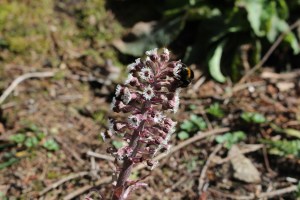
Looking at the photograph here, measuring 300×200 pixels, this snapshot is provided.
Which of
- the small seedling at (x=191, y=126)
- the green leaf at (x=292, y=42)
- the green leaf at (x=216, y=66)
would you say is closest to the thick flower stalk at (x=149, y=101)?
the small seedling at (x=191, y=126)

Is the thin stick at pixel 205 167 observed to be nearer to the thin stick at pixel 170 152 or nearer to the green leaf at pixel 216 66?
the thin stick at pixel 170 152

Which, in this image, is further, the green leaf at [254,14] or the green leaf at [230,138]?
the green leaf at [254,14]

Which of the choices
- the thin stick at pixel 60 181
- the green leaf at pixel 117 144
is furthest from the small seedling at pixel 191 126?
the thin stick at pixel 60 181

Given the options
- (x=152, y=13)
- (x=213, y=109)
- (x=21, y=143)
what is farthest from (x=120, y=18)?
(x=21, y=143)

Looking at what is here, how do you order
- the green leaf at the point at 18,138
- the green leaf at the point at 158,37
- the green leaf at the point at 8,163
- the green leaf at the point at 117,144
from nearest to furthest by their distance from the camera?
1. the green leaf at the point at 8,163
2. the green leaf at the point at 18,138
3. the green leaf at the point at 117,144
4. the green leaf at the point at 158,37

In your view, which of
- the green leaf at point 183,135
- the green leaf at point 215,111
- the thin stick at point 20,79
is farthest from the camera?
the green leaf at point 215,111

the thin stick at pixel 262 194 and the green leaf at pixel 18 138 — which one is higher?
the green leaf at pixel 18 138

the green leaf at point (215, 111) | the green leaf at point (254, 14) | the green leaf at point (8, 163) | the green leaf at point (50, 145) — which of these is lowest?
the green leaf at point (8, 163)
